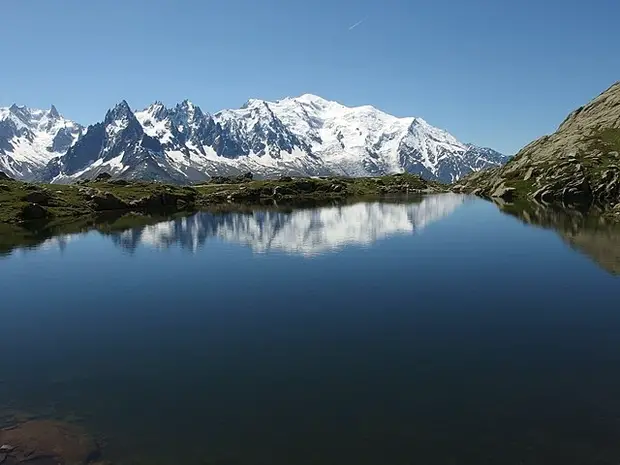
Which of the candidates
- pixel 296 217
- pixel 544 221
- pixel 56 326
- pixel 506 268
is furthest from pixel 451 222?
pixel 56 326

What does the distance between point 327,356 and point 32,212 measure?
14802cm

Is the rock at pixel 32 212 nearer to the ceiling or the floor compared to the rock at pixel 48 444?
nearer to the ceiling

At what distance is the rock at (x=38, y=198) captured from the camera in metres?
172

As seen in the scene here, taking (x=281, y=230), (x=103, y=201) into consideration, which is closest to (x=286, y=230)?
(x=281, y=230)

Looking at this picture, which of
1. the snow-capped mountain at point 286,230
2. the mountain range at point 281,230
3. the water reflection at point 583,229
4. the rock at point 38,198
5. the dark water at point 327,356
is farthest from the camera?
the rock at point 38,198

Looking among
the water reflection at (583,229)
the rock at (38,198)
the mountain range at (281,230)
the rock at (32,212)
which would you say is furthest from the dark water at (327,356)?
the rock at (38,198)

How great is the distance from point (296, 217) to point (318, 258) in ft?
247

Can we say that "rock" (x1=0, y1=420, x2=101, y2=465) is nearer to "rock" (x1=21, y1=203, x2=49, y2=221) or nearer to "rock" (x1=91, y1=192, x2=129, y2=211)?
"rock" (x1=21, y1=203, x2=49, y2=221)

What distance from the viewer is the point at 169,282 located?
7125 cm

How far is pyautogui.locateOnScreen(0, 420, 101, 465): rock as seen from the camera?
26125mm

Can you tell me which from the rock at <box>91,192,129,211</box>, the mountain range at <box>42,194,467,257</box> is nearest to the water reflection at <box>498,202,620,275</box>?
the mountain range at <box>42,194,467,257</box>

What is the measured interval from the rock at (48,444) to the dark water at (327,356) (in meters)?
1.18

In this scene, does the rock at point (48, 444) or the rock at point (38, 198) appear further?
the rock at point (38, 198)

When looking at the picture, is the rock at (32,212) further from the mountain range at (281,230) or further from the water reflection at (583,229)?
the water reflection at (583,229)
